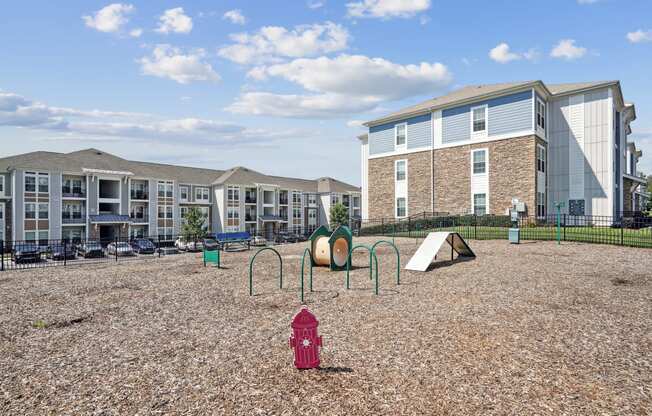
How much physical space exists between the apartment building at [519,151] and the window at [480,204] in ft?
0.25

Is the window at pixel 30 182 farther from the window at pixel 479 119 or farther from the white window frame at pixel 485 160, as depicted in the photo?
the window at pixel 479 119

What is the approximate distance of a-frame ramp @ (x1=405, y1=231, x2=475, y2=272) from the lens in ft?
45.2

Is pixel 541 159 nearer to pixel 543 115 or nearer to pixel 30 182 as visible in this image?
pixel 543 115

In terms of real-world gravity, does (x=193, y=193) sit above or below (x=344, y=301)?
above

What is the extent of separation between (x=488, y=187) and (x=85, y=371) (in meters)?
28.7

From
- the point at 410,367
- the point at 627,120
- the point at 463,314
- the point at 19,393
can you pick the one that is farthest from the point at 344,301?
the point at 627,120

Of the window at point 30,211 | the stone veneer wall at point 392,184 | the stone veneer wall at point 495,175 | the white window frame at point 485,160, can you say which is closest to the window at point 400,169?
the stone veneer wall at point 392,184

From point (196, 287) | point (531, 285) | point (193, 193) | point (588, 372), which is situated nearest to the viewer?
point (588, 372)

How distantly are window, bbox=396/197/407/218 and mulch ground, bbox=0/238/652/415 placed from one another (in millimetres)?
21996

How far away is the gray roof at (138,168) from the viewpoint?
137ft

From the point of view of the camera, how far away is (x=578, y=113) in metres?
28.8

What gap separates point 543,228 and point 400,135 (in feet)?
49.2

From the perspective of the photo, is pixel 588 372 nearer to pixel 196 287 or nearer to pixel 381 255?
pixel 196 287

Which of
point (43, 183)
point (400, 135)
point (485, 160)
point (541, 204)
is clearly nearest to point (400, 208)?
point (400, 135)
